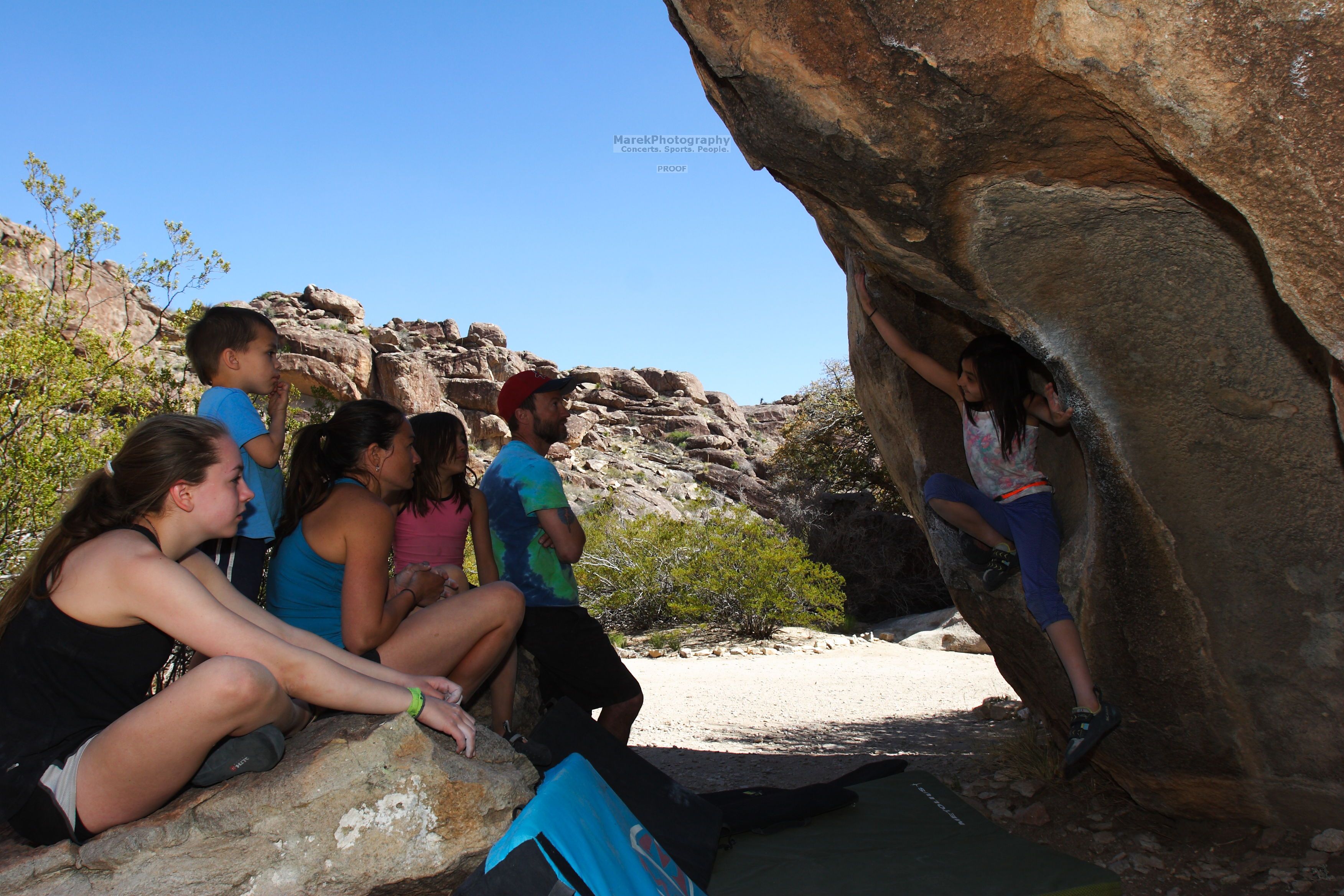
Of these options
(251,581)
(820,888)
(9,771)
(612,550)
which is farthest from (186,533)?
(612,550)

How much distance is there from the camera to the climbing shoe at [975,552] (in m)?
3.97

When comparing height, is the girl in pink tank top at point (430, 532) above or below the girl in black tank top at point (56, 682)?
above

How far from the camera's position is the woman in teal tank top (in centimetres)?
274

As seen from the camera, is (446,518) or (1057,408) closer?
(1057,408)

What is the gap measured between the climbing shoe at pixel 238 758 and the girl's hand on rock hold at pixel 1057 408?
2.81 m

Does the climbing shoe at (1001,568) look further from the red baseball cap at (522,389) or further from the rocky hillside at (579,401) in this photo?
the rocky hillside at (579,401)

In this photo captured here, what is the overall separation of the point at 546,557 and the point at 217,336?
149cm

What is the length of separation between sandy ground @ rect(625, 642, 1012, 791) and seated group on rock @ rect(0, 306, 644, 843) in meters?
2.12

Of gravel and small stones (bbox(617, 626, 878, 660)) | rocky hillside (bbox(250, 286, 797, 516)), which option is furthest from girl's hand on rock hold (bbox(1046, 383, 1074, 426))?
rocky hillside (bbox(250, 286, 797, 516))

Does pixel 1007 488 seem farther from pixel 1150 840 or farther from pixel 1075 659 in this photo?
pixel 1150 840

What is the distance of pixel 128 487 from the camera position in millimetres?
2143

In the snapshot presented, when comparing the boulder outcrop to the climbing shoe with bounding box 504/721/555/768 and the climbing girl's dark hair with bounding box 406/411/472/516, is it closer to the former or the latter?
the climbing shoe with bounding box 504/721/555/768

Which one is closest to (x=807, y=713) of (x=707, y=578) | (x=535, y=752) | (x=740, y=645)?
(x=740, y=645)

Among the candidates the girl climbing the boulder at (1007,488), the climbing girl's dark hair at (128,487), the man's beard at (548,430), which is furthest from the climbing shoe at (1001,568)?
the climbing girl's dark hair at (128,487)
